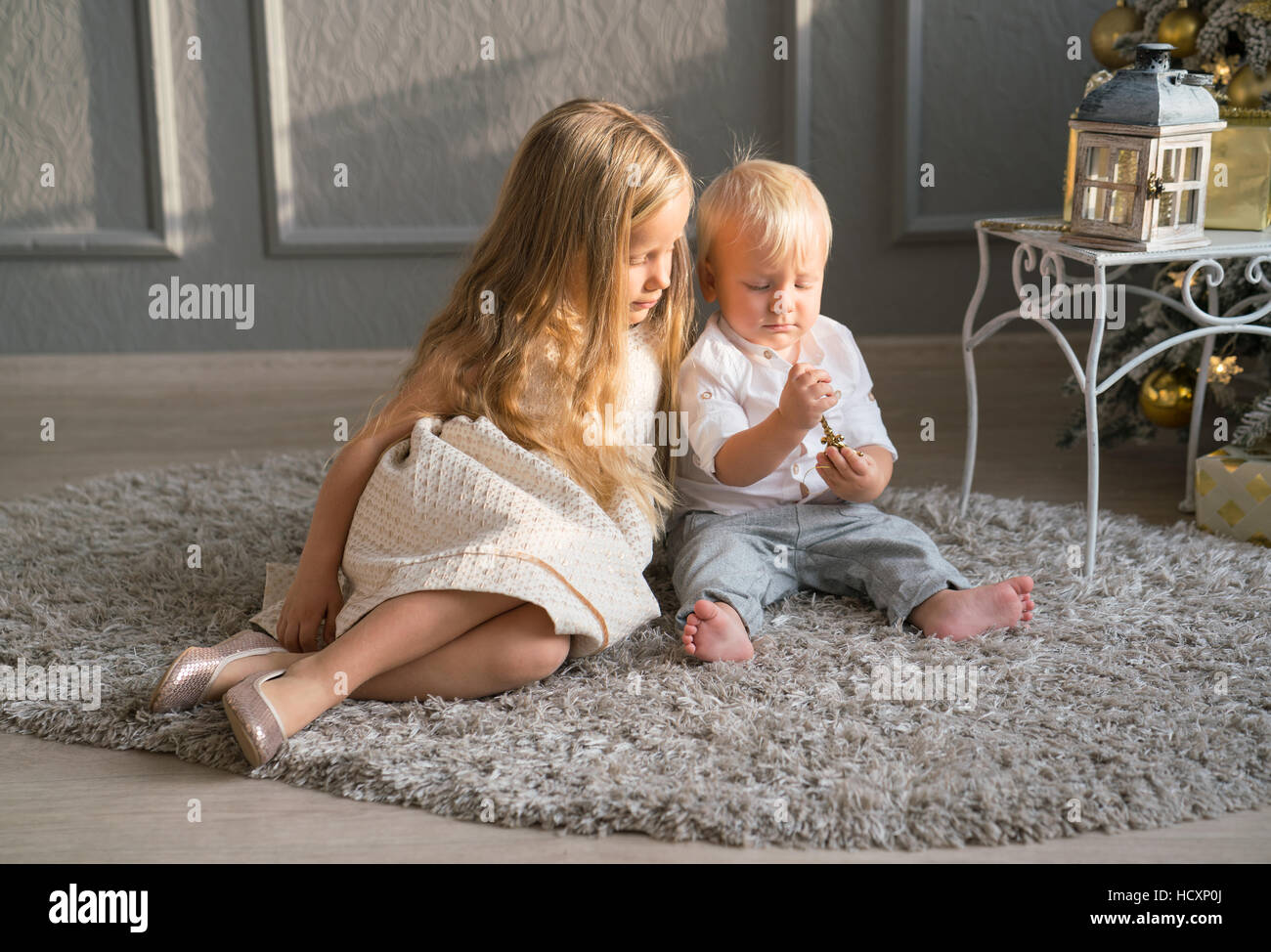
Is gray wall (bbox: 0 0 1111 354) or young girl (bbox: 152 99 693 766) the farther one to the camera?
gray wall (bbox: 0 0 1111 354)

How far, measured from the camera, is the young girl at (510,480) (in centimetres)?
117

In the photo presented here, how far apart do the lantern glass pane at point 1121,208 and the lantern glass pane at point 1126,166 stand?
0.02m

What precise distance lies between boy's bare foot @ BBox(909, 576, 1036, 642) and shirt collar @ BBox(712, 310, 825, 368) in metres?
0.34

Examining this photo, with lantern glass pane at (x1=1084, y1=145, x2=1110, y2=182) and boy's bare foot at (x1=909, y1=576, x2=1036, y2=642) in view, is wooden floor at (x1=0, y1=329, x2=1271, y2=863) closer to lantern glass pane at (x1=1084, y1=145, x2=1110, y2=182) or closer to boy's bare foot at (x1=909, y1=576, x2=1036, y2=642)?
boy's bare foot at (x1=909, y1=576, x2=1036, y2=642)

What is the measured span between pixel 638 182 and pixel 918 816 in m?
0.71

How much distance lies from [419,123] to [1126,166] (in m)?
1.47

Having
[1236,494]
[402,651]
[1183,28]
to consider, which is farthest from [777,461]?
[1183,28]

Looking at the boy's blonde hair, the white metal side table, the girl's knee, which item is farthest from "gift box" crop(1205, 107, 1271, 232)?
the girl's knee

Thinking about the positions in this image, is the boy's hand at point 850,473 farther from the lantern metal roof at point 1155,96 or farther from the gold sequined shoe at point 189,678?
the gold sequined shoe at point 189,678

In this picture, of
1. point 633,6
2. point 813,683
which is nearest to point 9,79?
point 633,6

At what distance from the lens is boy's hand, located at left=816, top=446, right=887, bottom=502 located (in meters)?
1.36

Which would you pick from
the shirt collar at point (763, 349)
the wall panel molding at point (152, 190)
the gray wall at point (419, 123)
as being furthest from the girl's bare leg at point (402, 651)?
the wall panel molding at point (152, 190)
